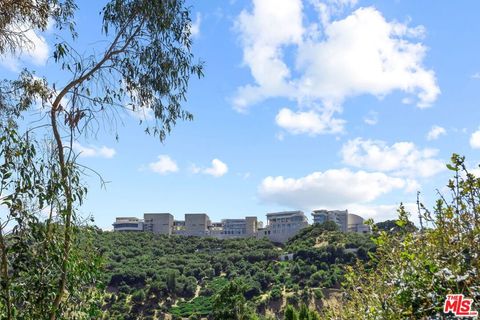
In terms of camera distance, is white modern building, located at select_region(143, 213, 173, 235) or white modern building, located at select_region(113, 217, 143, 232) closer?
white modern building, located at select_region(143, 213, 173, 235)

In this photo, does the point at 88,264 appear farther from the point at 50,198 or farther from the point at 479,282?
the point at 479,282

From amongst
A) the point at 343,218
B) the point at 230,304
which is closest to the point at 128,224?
the point at 343,218

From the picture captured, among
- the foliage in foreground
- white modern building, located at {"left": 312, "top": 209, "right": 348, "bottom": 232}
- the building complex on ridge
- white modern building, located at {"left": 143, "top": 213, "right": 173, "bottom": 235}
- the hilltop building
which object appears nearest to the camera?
the foliage in foreground

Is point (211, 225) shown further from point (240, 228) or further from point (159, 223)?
point (159, 223)

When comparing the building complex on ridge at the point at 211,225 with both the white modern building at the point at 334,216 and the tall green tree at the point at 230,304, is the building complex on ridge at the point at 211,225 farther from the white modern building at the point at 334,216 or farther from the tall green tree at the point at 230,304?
the tall green tree at the point at 230,304

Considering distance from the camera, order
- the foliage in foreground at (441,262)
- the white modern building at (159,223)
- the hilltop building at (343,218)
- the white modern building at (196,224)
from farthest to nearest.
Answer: the hilltop building at (343,218)
the white modern building at (196,224)
the white modern building at (159,223)
the foliage in foreground at (441,262)

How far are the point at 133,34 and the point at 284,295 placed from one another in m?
52.7

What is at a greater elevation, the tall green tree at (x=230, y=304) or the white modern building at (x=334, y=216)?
the white modern building at (x=334, y=216)

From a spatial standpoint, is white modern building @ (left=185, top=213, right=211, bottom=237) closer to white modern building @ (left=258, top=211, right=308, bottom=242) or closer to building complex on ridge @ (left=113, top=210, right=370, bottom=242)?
building complex on ridge @ (left=113, top=210, right=370, bottom=242)

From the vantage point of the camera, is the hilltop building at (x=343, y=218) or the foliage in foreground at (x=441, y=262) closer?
the foliage in foreground at (x=441, y=262)

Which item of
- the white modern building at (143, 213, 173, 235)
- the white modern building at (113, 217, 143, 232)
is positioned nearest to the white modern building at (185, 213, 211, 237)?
the white modern building at (143, 213, 173, 235)

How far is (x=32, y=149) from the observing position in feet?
17.5

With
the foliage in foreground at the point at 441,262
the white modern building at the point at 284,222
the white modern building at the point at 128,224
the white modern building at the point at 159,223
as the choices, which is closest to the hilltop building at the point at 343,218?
the white modern building at the point at 284,222

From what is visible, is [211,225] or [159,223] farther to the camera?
[211,225]
